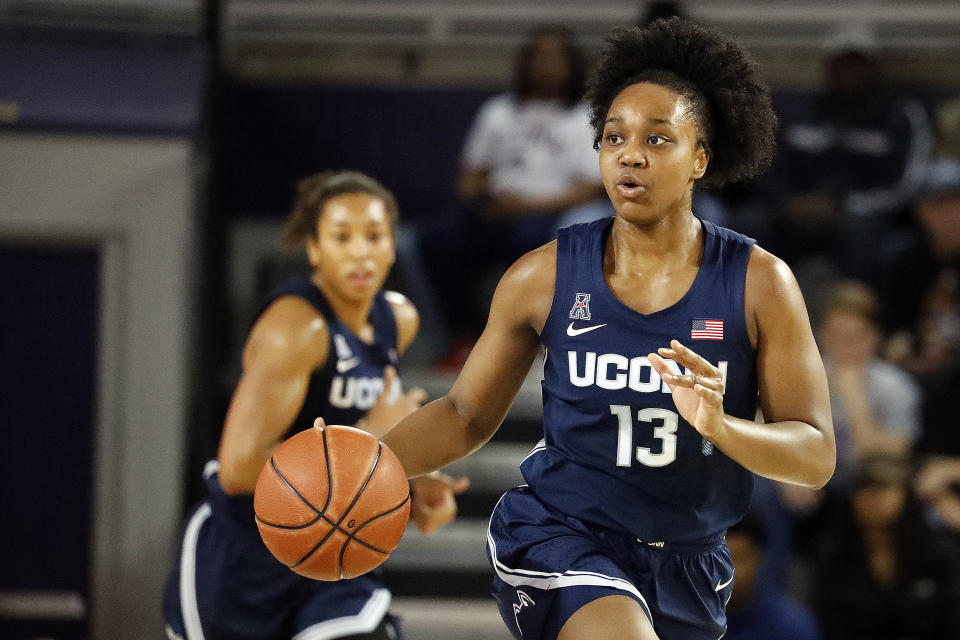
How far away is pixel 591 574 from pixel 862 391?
11.5ft

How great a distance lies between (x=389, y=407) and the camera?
3416 mm

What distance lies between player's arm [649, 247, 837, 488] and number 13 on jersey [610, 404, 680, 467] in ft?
0.56

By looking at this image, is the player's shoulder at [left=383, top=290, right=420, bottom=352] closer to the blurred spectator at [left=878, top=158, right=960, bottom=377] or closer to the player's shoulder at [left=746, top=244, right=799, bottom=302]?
the player's shoulder at [left=746, top=244, right=799, bottom=302]

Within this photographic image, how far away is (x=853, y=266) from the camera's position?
651 cm

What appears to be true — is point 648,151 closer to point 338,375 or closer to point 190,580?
point 338,375

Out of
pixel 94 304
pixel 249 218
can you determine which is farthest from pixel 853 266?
pixel 94 304

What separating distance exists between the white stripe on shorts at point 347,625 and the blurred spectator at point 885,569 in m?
2.53

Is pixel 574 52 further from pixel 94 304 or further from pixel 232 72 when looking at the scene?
pixel 94 304

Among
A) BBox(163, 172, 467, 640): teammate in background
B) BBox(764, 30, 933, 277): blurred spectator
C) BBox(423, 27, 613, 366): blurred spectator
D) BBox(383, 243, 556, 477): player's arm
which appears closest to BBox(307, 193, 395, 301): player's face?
BBox(163, 172, 467, 640): teammate in background

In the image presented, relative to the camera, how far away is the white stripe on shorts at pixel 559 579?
2590 millimetres

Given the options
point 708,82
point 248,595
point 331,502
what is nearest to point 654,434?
point 331,502

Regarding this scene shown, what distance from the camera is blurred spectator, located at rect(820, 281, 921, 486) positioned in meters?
5.64

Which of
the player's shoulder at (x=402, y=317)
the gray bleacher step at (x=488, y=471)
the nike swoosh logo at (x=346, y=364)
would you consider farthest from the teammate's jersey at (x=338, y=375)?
the gray bleacher step at (x=488, y=471)

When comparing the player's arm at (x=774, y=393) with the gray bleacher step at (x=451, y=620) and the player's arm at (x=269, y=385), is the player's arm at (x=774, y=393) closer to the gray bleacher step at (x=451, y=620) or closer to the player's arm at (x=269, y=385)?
the player's arm at (x=269, y=385)
